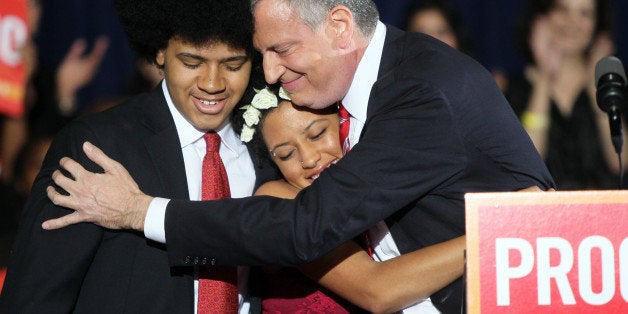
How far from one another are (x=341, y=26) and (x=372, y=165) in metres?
0.49

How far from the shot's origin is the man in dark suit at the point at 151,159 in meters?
2.28

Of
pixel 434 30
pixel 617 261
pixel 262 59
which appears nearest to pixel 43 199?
pixel 262 59

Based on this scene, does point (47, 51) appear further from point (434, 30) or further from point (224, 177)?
point (224, 177)

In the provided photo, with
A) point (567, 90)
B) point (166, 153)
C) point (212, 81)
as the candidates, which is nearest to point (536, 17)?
point (567, 90)

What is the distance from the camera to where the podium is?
1630 mm

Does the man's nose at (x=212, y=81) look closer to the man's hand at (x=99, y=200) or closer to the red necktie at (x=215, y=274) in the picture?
the red necktie at (x=215, y=274)

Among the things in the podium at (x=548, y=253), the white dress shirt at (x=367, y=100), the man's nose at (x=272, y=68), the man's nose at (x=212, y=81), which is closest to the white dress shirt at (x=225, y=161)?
the man's nose at (x=212, y=81)

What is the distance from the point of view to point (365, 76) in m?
2.42

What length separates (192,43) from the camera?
2.55m

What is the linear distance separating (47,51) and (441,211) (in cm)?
283

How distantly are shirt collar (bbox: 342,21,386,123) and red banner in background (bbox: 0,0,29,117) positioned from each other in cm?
248

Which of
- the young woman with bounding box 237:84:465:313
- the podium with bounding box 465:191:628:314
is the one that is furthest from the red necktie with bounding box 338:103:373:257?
the podium with bounding box 465:191:628:314

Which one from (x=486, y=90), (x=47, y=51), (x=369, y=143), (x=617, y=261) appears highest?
(x=47, y=51)

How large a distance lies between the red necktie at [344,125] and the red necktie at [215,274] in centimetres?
35
